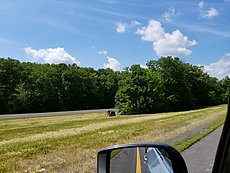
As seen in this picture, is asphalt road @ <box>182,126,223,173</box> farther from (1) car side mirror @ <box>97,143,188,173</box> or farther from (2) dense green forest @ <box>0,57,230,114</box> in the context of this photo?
(2) dense green forest @ <box>0,57,230,114</box>

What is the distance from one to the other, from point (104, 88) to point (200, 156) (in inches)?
3882

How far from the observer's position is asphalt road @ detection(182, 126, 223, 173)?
359 inches

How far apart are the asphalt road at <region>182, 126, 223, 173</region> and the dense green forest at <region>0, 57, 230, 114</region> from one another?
52.7m

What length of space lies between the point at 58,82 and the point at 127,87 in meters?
31.8

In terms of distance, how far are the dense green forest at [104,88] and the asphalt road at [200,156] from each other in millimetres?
52744

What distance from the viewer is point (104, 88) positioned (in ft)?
359

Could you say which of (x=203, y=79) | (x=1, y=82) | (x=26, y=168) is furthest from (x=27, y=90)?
(x=26, y=168)

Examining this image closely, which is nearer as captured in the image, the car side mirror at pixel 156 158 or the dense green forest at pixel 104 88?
the car side mirror at pixel 156 158

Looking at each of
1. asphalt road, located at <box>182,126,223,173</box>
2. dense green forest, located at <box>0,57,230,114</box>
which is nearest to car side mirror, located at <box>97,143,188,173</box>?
asphalt road, located at <box>182,126,223,173</box>

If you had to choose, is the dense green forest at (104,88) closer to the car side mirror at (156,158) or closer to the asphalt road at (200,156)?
the asphalt road at (200,156)

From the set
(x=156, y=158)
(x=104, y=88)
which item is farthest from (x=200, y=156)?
(x=104, y=88)

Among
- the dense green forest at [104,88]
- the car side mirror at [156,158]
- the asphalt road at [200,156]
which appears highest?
the dense green forest at [104,88]

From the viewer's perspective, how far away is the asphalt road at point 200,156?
9117mm

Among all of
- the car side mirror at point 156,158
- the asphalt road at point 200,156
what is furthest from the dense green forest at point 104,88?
the car side mirror at point 156,158
